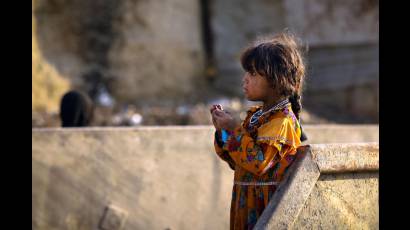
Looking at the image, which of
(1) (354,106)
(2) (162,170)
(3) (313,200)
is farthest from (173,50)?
(3) (313,200)

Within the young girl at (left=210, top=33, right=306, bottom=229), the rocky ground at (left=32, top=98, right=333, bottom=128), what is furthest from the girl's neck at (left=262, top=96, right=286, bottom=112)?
the rocky ground at (left=32, top=98, right=333, bottom=128)

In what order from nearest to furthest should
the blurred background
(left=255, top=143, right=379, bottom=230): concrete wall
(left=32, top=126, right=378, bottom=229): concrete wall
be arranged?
1. (left=255, top=143, right=379, bottom=230): concrete wall
2. (left=32, top=126, right=378, bottom=229): concrete wall
3. the blurred background

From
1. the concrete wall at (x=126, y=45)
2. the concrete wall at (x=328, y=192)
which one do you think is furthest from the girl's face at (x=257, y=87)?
the concrete wall at (x=126, y=45)

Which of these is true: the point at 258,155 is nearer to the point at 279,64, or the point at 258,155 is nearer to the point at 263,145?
the point at 263,145

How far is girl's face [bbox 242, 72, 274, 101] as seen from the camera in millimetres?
2588

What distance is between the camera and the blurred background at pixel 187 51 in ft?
33.8

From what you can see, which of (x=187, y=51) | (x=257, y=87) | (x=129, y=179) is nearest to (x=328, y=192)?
(x=257, y=87)

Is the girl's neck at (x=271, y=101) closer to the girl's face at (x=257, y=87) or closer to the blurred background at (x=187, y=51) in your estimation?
the girl's face at (x=257, y=87)

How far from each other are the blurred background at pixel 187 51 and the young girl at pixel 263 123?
6.91 metres

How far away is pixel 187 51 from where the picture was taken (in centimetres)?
1141

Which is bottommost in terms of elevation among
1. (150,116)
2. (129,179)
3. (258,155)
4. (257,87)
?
(129,179)

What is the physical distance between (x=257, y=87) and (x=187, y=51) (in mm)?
8892

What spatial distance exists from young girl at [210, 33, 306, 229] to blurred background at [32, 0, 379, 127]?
6.91 meters

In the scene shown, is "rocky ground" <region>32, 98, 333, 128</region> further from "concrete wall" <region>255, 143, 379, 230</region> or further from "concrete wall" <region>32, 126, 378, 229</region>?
"concrete wall" <region>255, 143, 379, 230</region>
